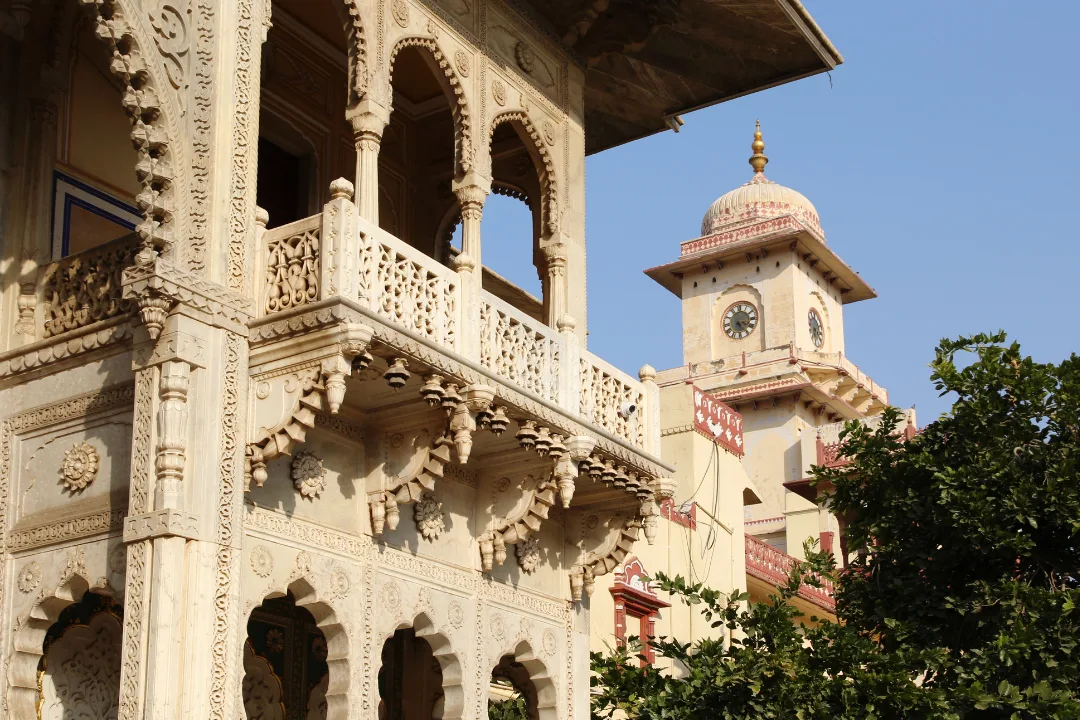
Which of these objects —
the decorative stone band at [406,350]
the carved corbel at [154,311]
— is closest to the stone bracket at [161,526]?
the carved corbel at [154,311]

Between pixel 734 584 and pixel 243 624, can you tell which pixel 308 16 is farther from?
pixel 734 584

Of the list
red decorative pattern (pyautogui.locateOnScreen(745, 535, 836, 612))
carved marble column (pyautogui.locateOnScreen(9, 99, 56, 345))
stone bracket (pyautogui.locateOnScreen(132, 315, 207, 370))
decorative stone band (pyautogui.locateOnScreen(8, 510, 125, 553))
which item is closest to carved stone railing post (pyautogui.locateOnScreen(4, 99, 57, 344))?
carved marble column (pyautogui.locateOnScreen(9, 99, 56, 345))

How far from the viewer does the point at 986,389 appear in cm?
1120

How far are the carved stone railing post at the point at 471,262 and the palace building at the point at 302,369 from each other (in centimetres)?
2

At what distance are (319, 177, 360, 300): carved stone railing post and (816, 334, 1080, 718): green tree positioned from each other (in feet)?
13.7

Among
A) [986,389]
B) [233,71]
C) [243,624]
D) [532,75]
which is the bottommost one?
[243,624]

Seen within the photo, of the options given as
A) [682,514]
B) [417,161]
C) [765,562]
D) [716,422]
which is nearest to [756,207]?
[765,562]

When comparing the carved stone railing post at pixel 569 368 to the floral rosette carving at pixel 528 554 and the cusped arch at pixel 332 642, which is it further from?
the cusped arch at pixel 332 642

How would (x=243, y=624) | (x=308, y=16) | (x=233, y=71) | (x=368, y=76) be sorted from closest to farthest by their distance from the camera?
(x=243, y=624) < (x=233, y=71) < (x=368, y=76) < (x=308, y=16)

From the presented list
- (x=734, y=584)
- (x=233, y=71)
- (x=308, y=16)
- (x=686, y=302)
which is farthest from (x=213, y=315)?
(x=686, y=302)

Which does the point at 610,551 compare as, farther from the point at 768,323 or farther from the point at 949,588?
the point at 768,323

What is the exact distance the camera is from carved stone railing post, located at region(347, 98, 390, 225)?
10.4 m

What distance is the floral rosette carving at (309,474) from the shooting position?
1007 centimetres

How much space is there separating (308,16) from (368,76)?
189 centimetres
